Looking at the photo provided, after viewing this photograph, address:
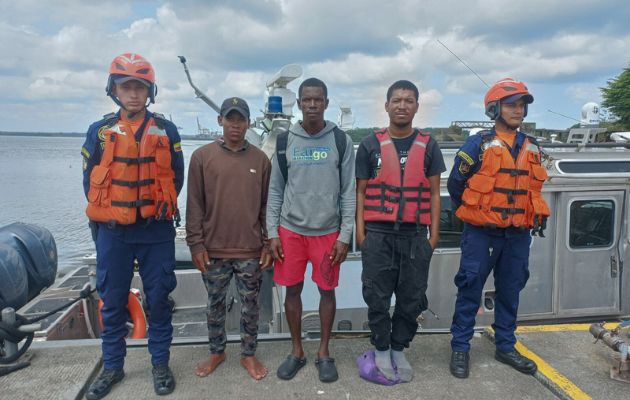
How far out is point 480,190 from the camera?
10.3ft

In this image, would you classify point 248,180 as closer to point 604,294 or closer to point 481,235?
point 481,235

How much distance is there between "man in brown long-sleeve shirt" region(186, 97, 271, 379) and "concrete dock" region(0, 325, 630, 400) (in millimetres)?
176

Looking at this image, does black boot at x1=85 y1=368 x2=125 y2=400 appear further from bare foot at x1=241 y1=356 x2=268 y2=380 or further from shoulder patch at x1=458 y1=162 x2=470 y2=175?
shoulder patch at x1=458 y1=162 x2=470 y2=175

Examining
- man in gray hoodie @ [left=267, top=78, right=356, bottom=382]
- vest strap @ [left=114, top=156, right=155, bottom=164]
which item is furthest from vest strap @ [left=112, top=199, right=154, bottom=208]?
man in gray hoodie @ [left=267, top=78, right=356, bottom=382]

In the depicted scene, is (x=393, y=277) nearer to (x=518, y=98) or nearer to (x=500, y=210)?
(x=500, y=210)

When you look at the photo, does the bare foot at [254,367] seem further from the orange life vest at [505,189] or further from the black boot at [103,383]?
the orange life vest at [505,189]

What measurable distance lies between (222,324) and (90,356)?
3.36 feet

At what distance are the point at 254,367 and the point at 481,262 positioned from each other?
1.75 m

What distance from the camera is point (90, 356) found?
11.0 feet

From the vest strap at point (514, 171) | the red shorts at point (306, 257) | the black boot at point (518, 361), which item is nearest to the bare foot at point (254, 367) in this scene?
the red shorts at point (306, 257)

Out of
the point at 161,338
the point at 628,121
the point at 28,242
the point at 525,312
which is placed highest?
the point at 628,121

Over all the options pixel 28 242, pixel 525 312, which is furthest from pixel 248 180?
pixel 525 312

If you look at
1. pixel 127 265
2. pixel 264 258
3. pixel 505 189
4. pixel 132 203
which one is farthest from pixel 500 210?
pixel 127 265

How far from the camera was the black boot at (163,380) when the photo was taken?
2908 mm
